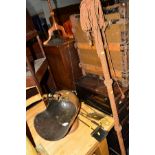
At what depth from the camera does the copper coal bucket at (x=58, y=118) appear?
1283 mm

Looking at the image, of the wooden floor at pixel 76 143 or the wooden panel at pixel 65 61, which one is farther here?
the wooden panel at pixel 65 61

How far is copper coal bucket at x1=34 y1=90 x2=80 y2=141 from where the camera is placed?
128 centimetres

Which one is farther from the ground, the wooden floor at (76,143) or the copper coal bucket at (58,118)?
the copper coal bucket at (58,118)

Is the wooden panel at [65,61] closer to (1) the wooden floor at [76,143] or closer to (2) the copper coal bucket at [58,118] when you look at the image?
(2) the copper coal bucket at [58,118]

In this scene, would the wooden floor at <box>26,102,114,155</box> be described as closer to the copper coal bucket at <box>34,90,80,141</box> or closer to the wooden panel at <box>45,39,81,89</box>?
the copper coal bucket at <box>34,90,80,141</box>

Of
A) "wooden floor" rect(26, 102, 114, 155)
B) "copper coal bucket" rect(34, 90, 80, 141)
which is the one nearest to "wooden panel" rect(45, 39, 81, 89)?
"copper coal bucket" rect(34, 90, 80, 141)

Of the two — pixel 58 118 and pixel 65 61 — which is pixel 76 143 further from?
pixel 65 61

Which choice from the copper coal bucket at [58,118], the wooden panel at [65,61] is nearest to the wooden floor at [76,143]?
the copper coal bucket at [58,118]

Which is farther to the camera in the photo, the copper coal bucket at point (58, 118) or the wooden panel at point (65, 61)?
the wooden panel at point (65, 61)

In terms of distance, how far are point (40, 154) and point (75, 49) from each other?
3.66ft

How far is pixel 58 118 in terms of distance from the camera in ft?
4.58

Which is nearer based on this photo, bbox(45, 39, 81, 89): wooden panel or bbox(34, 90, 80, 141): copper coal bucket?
bbox(34, 90, 80, 141): copper coal bucket
